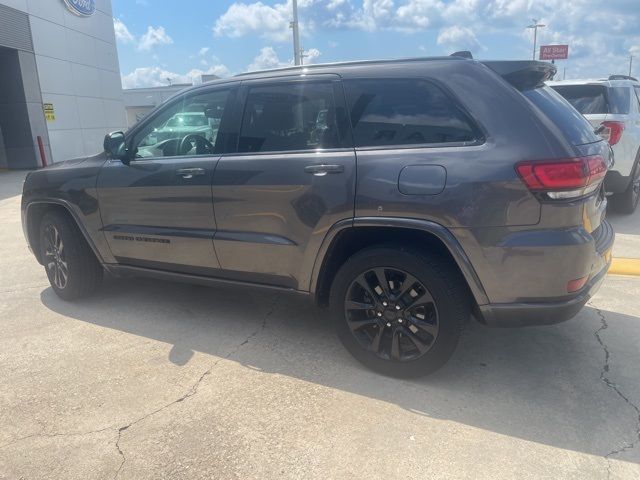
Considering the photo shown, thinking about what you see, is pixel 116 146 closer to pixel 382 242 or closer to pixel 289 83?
pixel 289 83

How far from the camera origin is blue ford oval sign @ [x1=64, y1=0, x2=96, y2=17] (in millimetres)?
17977

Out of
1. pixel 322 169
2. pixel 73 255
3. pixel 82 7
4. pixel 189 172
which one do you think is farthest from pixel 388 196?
pixel 82 7

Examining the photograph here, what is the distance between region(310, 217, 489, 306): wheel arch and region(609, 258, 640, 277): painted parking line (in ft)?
9.48

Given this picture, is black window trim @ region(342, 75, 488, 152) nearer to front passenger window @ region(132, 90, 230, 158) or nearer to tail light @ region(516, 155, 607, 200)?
tail light @ region(516, 155, 607, 200)

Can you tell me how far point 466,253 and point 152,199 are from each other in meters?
2.35

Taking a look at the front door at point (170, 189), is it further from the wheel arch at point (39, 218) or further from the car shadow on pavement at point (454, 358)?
the car shadow on pavement at point (454, 358)

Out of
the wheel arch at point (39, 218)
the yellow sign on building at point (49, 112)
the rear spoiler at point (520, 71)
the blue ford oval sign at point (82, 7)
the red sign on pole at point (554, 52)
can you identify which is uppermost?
the red sign on pole at point (554, 52)

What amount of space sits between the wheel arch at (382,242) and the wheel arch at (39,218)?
219 cm

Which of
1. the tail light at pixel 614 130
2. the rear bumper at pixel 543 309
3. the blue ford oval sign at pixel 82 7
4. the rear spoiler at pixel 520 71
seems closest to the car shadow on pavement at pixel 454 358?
the rear bumper at pixel 543 309

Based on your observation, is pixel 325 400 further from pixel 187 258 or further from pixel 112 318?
pixel 112 318

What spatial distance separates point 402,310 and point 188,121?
7.69 ft

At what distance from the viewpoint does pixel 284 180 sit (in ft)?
10.3

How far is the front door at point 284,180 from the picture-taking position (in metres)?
3.01

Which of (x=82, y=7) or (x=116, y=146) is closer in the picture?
(x=116, y=146)
